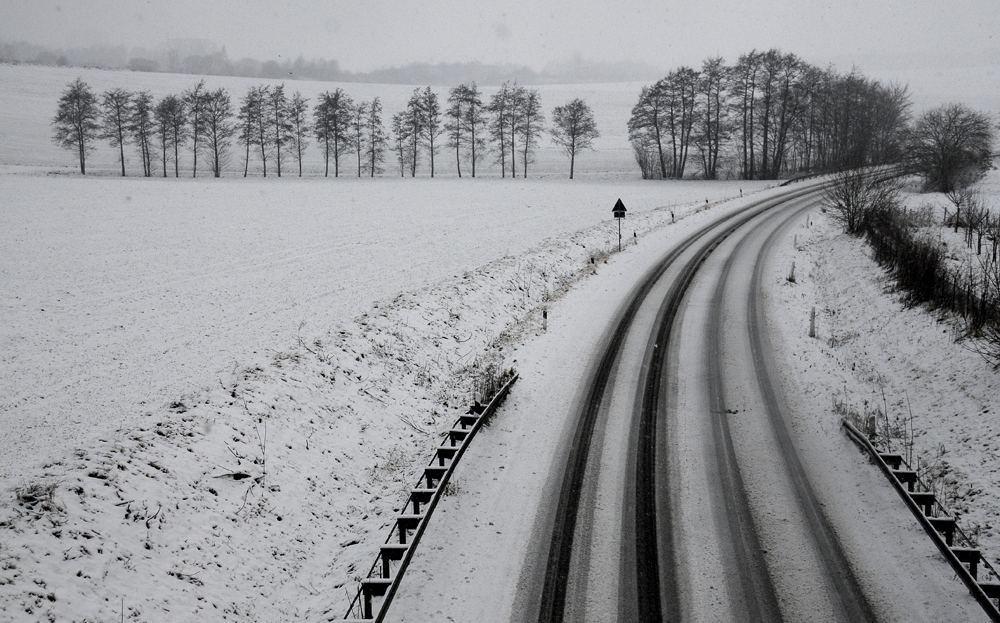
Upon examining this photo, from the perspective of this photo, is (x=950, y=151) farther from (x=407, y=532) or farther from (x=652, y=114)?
(x=407, y=532)

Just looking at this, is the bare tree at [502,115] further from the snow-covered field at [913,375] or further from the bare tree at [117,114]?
the snow-covered field at [913,375]

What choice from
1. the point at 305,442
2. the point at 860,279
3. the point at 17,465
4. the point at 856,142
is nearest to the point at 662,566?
the point at 305,442

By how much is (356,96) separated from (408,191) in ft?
250

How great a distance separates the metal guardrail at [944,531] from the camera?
6.27 metres

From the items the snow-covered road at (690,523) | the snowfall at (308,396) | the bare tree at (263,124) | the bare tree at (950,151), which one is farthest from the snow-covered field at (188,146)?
the snow-covered road at (690,523)

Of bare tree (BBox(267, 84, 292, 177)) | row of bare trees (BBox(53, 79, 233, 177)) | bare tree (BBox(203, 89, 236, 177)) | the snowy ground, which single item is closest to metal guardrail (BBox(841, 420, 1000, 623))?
the snowy ground

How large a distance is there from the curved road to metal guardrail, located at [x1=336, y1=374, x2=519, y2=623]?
1.60 m

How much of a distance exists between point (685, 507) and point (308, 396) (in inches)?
293

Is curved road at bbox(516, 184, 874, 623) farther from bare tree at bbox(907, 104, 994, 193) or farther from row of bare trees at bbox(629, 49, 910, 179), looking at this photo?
row of bare trees at bbox(629, 49, 910, 179)

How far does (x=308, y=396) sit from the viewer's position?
11.1 m

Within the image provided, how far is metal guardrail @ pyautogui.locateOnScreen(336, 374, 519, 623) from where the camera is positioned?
6492mm

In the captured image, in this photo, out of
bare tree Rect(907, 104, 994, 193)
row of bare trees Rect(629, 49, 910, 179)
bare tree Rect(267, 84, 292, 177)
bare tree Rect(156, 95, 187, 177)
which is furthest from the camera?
bare tree Rect(267, 84, 292, 177)

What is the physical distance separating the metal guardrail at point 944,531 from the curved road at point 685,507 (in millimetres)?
1157

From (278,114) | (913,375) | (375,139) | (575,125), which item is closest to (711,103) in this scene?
(575,125)
